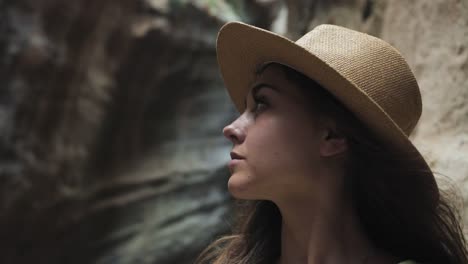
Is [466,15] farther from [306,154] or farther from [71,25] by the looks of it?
[71,25]

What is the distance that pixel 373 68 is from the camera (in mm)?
1076

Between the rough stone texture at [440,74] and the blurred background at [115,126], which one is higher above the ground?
the blurred background at [115,126]

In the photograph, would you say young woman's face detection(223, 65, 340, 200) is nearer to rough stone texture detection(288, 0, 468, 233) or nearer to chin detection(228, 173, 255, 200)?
chin detection(228, 173, 255, 200)

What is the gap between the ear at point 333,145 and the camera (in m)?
1.10

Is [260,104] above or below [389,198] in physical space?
above

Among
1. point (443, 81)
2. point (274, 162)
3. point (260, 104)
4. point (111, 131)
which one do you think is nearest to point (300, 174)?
point (274, 162)

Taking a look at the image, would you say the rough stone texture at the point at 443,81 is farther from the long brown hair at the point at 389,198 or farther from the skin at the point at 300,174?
the skin at the point at 300,174

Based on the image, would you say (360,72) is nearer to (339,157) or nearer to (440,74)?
(339,157)

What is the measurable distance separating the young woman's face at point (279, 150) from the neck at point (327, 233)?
4 cm

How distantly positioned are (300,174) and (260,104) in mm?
157

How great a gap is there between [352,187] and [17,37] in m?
3.01

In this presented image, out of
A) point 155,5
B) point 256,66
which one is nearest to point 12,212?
point 155,5

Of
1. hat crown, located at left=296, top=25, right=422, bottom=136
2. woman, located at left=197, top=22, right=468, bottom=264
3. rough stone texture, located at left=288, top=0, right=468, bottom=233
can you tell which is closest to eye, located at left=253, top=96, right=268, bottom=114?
woman, located at left=197, top=22, right=468, bottom=264

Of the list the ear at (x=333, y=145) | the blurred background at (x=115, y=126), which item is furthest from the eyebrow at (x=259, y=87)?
the blurred background at (x=115, y=126)
